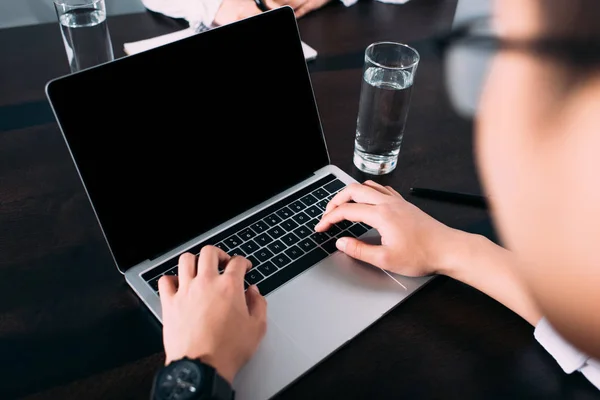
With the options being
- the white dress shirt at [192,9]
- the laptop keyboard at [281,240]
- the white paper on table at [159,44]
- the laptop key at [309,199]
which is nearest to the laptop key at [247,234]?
the laptop keyboard at [281,240]

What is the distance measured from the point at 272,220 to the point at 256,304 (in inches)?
6.6

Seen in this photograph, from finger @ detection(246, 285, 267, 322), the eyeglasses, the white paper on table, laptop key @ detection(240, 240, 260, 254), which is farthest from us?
the white paper on table

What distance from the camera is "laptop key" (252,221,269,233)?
0.74m

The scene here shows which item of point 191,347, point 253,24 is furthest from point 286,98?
point 191,347

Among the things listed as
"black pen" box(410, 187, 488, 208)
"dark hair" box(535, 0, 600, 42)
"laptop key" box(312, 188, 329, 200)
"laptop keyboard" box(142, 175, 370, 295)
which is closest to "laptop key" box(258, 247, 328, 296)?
"laptop keyboard" box(142, 175, 370, 295)

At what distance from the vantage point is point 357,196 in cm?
75

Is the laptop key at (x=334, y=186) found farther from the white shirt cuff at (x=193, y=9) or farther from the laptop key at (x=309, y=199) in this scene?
the white shirt cuff at (x=193, y=9)

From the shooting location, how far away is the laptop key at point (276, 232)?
73cm

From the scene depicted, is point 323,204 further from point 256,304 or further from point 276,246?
point 256,304

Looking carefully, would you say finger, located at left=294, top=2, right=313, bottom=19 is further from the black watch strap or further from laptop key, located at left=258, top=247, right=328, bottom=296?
laptop key, located at left=258, top=247, right=328, bottom=296

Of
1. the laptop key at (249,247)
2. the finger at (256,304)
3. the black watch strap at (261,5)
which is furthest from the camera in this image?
Answer: the black watch strap at (261,5)

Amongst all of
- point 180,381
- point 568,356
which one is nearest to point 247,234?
point 180,381

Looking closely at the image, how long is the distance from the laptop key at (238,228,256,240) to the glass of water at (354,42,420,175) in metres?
0.25

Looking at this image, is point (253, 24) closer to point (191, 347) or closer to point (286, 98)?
point (286, 98)
